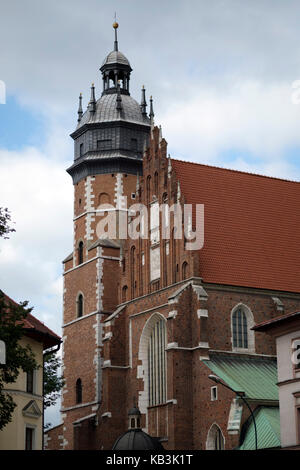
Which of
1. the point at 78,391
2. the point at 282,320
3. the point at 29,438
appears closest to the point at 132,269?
the point at 78,391

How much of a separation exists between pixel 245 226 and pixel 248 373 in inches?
384

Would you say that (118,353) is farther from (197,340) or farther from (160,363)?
(197,340)

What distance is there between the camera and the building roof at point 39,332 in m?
38.8

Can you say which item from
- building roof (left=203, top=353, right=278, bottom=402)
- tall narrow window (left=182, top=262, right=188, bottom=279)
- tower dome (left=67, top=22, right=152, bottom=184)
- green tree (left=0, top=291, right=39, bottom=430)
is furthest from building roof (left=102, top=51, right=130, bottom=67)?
green tree (left=0, top=291, right=39, bottom=430)

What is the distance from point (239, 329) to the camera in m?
51.6

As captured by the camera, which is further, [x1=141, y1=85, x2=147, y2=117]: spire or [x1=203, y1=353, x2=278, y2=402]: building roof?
[x1=141, y1=85, x2=147, y2=117]: spire

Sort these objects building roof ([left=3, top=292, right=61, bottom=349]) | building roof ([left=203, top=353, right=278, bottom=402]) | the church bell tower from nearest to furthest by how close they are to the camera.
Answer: building roof ([left=3, top=292, right=61, bottom=349])
building roof ([left=203, top=353, right=278, bottom=402])
the church bell tower

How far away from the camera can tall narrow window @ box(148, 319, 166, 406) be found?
52062 millimetres

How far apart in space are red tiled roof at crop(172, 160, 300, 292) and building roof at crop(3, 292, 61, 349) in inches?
478

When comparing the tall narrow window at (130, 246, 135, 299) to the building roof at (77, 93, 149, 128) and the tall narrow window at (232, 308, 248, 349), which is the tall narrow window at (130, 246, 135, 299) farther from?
the building roof at (77, 93, 149, 128)

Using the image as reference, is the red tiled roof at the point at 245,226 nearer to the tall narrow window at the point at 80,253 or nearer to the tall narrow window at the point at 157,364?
the tall narrow window at the point at 157,364
